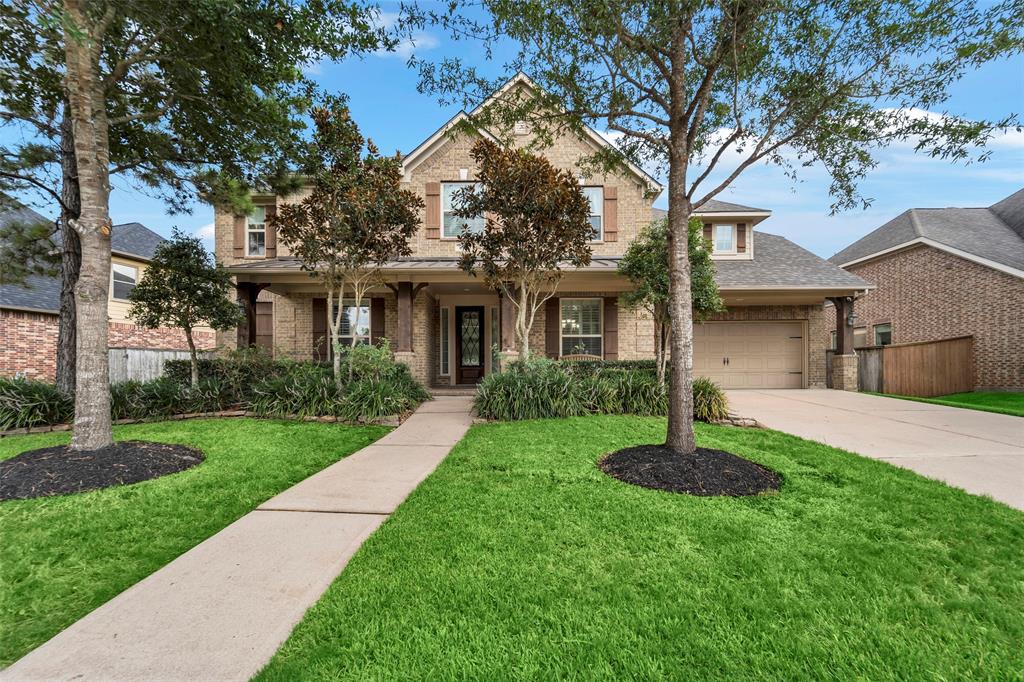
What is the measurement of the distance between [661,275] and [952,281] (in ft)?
40.2

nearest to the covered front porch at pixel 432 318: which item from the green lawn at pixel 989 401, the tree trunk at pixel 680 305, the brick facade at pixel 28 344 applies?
the tree trunk at pixel 680 305

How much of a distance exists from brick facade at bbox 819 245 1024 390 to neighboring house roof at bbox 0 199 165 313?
21.3 metres

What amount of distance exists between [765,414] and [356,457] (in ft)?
23.2

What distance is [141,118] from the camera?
16.8 ft

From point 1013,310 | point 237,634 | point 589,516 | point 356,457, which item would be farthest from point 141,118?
point 1013,310

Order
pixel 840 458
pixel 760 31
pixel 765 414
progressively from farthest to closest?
A: pixel 765 414 < pixel 840 458 < pixel 760 31

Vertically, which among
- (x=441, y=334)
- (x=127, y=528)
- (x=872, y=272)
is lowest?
(x=127, y=528)

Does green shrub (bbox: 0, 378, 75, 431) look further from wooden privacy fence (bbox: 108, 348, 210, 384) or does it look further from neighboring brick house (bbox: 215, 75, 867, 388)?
neighboring brick house (bbox: 215, 75, 867, 388)

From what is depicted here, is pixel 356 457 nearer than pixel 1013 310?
Yes

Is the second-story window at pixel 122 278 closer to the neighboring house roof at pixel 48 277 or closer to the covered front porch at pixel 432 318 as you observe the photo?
the neighboring house roof at pixel 48 277

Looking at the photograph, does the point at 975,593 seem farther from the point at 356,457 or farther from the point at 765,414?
the point at 765,414

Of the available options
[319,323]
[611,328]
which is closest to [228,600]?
[611,328]

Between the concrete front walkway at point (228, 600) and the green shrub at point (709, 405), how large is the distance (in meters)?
5.12

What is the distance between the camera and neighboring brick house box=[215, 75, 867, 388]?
11117 mm
